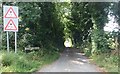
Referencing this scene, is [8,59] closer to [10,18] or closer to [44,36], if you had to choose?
[10,18]

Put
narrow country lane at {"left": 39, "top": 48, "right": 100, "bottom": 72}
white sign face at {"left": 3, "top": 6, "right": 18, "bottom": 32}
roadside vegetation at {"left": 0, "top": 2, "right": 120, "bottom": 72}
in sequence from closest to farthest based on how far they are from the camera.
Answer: white sign face at {"left": 3, "top": 6, "right": 18, "bottom": 32} < narrow country lane at {"left": 39, "top": 48, "right": 100, "bottom": 72} < roadside vegetation at {"left": 0, "top": 2, "right": 120, "bottom": 72}

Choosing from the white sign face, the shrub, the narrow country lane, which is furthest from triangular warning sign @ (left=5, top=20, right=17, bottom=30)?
the narrow country lane

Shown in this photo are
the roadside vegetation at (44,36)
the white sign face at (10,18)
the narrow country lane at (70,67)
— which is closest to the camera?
the white sign face at (10,18)

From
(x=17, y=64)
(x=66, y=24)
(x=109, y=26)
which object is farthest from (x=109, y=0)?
(x=66, y=24)

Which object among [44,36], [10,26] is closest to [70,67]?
[10,26]

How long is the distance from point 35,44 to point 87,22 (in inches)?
457

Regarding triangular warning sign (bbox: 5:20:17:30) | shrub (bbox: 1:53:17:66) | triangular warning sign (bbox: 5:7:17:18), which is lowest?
shrub (bbox: 1:53:17:66)

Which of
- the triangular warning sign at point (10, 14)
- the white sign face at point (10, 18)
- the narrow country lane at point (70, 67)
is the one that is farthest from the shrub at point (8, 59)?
the triangular warning sign at point (10, 14)

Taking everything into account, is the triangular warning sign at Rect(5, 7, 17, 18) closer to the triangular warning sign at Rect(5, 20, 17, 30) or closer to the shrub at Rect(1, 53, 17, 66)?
the triangular warning sign at Rect(5, 20, 17, 30)

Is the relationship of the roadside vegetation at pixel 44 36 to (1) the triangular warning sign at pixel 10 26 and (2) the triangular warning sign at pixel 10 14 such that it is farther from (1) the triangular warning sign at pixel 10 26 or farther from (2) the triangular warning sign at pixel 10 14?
(2) the triangular warning sign at pixel 10 14

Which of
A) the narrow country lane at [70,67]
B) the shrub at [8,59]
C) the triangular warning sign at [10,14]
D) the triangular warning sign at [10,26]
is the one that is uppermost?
the triangular warning sign at [10,14]

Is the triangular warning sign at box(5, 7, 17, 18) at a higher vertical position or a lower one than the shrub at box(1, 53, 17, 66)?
higher

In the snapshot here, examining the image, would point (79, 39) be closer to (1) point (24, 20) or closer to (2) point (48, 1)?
(2) point (48, 1)

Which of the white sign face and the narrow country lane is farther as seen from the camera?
the narrow country lane
